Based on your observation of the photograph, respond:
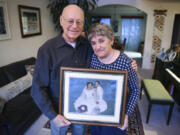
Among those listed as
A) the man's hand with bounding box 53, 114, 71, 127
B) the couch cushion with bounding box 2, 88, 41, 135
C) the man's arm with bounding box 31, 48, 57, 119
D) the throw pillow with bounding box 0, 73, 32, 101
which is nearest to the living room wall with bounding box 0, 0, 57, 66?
the throw pillow with bounding box 0, 73, 32, 101

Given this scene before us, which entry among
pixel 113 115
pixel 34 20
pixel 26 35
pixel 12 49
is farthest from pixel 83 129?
pixel 34 20

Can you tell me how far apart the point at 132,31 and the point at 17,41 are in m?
7.68

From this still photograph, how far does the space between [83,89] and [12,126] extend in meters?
1.32

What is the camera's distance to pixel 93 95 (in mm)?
950

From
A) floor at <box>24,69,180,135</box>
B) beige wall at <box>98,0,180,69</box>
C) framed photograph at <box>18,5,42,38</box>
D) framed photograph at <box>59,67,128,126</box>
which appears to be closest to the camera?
framed photograph at <box>59,67,128,126</box>

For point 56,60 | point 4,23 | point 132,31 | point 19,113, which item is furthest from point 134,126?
point 132,31

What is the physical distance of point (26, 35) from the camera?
10.1ft

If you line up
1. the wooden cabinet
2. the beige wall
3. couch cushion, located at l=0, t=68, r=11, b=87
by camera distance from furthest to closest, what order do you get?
the beige wall < the wooden cabinet < couch cushion, located at l=0, t=68, r=11, b=87

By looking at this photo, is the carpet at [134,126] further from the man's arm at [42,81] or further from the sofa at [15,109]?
the man's arm at [42,81]

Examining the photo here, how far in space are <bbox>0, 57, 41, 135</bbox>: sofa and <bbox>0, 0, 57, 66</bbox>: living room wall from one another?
0.80ft

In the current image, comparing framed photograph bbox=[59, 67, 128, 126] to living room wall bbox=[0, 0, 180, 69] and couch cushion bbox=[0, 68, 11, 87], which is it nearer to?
couch cushion bbox=[0, 68, 11, 87]

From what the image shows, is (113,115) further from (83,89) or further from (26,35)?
(26,35)

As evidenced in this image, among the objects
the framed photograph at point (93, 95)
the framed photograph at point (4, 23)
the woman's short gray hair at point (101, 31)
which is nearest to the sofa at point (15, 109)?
the framed photograph at point (4, 23)

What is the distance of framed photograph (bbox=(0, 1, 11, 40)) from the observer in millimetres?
2393
